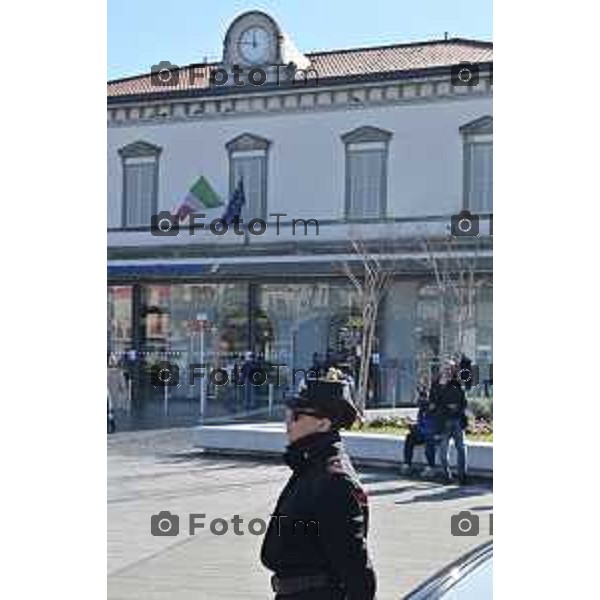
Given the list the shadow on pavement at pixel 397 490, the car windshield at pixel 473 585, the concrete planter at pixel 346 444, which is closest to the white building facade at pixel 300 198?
the concrete planter at pixel 346 444

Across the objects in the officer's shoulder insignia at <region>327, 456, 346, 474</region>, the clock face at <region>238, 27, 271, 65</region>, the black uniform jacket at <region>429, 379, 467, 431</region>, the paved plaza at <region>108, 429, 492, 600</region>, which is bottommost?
the paved plaza at <region>108, 429, 492, 600</region>

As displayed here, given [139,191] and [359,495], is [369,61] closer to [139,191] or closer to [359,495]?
[139,191]

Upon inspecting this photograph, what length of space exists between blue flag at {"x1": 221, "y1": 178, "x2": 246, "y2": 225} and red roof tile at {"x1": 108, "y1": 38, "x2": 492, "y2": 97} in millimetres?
231

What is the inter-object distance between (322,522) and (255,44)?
102 centimetres

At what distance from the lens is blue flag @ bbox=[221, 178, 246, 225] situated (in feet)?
7.24

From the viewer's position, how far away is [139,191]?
2.28 m

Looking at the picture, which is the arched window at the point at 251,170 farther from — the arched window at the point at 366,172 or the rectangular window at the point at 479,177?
the rectangular window at the point at 479,177

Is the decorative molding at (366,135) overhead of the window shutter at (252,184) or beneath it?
overhead

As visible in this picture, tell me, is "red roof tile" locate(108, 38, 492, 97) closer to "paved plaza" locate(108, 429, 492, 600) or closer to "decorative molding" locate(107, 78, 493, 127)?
"decorative molding" locate(107, 78, 493, 127)

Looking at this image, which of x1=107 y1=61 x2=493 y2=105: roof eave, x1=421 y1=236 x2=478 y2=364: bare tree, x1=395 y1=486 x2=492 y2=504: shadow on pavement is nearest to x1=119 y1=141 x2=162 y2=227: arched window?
x1=107 y1=61 x2=493 y2=105: roof eave

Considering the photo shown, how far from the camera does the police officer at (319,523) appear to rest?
5.42ft
